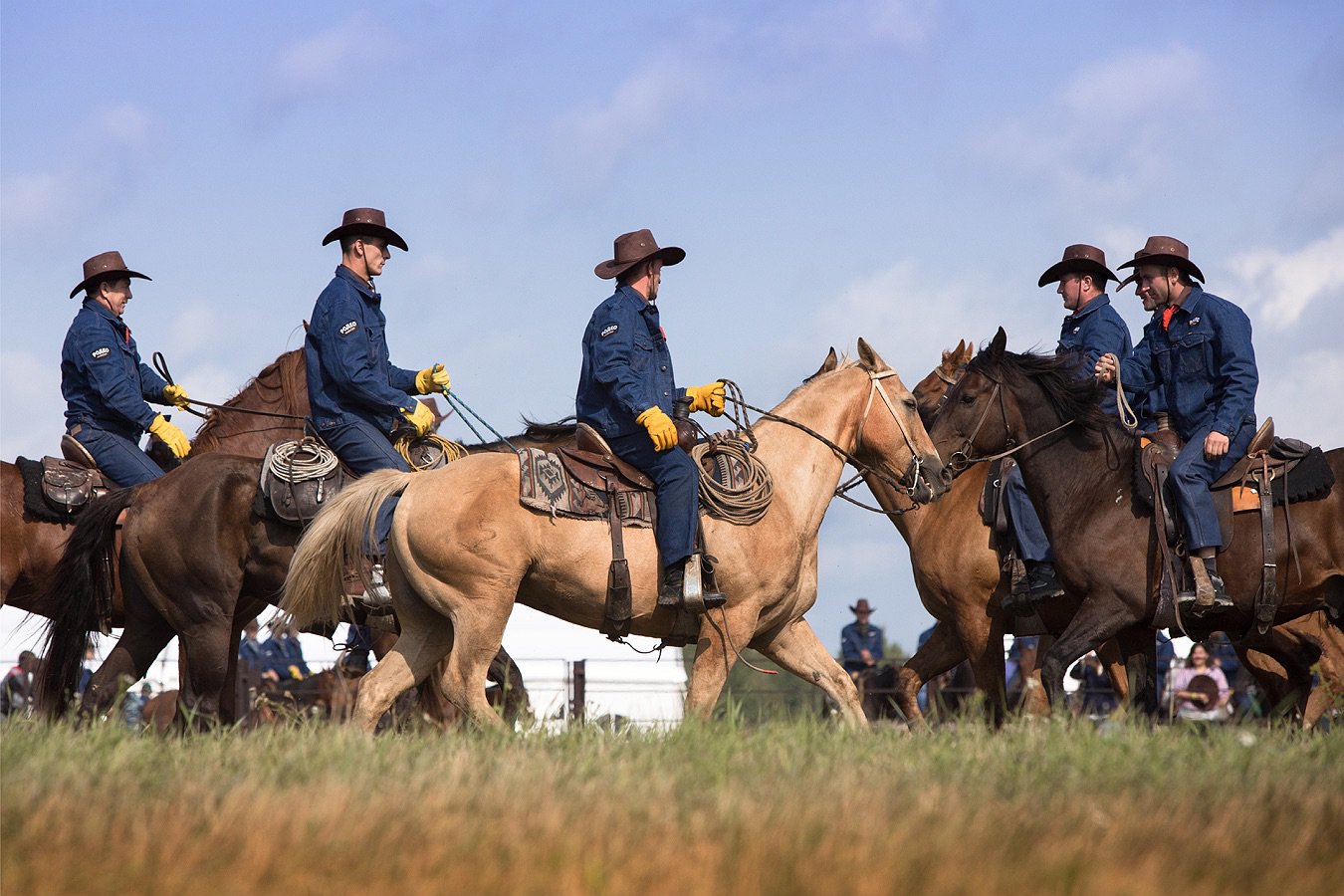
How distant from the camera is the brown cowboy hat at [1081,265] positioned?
10930 millimetres

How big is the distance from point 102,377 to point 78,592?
5.22 feet

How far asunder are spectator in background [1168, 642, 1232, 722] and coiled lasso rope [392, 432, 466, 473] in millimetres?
→ 9564

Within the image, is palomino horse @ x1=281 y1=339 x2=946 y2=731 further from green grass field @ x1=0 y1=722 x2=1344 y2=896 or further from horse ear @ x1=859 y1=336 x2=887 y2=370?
green grass field @ x1=0 y1=722 x2=1344 y2=896

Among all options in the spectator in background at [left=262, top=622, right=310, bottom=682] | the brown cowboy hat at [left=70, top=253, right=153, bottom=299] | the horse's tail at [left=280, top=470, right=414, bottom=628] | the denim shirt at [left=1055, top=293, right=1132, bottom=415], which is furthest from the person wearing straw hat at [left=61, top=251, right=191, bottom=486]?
the spectator in background at [left=262, top=622, right=310, bottom=682]

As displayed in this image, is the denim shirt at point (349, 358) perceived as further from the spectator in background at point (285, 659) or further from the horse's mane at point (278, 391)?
the spectator in background at point (285, 659)

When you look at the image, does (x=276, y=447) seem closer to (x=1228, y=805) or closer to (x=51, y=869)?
(x=51, y=869)

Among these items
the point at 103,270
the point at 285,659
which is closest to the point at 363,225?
the point at 103,270

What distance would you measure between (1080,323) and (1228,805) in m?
6.15

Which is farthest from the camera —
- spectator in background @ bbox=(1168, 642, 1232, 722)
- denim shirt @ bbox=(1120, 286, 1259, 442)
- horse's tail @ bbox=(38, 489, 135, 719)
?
spectator in background @ bbox=(1168, 642, 1232, 722)

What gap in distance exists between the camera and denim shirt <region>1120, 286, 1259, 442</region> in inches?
369

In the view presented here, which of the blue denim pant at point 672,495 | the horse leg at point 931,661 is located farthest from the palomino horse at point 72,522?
the horse leg at point 931,661

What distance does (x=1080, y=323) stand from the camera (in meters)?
10.9

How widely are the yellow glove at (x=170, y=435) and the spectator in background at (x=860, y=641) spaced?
1098cm

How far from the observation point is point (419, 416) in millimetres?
9648
